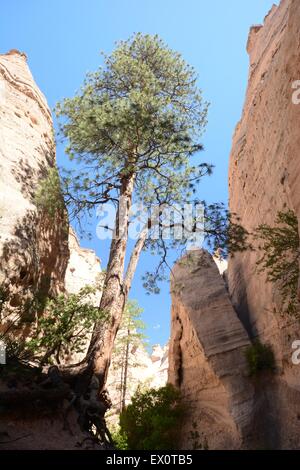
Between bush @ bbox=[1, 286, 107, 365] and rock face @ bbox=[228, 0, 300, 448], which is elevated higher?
rock face @ bbox=[228, 0, 300, 448]

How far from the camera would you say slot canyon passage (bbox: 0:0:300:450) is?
893cm

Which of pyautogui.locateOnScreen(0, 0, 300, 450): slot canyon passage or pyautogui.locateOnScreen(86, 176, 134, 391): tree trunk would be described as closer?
pyautogui.locateOnScreen(0, 0, 300, 450): slot canyon passage

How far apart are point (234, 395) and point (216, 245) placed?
256 inches

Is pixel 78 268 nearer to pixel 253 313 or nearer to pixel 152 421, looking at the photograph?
pixel 152 421

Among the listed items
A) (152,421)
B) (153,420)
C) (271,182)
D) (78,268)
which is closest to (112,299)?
(153,420)

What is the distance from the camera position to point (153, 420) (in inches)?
632

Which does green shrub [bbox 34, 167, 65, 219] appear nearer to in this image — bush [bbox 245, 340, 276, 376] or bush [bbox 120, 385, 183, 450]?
bush [bbox 245, 340, 276, 376]

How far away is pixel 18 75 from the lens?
679 inches

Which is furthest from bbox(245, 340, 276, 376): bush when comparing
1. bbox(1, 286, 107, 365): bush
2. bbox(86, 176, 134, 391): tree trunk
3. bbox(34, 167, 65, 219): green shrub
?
bbox(34, 167, 65, 219): green shrub

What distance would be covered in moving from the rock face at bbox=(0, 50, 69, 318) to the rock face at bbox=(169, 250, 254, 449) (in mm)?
4564

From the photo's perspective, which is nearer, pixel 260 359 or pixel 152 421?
pixel 260 359

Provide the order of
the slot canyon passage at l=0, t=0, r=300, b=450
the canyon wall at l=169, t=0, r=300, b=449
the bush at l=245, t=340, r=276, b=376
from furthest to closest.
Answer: the bush at l=245, t=340, r=276, b=376 → the canyon wall at l=169, t=0, r=300, b=449 → the slot canyon passage at l=0, t=0, r=300, b=450

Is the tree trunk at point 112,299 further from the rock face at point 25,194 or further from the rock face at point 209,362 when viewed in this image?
the rock face at point 209,362

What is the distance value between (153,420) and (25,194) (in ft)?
33.5
